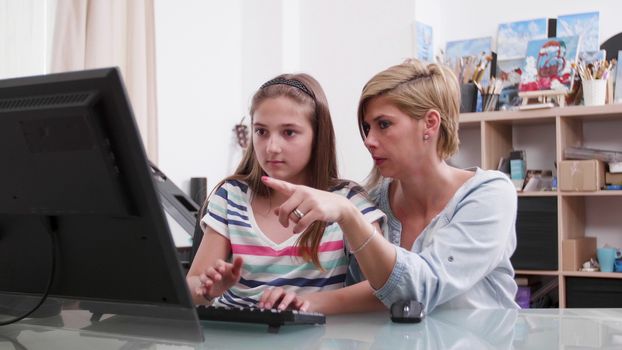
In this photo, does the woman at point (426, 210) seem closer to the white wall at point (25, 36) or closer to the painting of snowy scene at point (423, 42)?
the white wall at point (25, 36)

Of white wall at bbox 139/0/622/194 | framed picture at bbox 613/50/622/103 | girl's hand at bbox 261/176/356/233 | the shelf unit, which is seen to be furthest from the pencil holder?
girl's hand at bbox 261/176/356/233

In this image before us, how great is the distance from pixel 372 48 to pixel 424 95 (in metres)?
2.39

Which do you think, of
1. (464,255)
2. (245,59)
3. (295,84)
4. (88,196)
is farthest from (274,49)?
(88,196)

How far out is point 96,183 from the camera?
2.58ft

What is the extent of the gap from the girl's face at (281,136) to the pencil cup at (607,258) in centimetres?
219

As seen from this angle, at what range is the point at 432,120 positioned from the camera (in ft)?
4.63

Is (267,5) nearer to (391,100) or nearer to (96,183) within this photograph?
(391,100)

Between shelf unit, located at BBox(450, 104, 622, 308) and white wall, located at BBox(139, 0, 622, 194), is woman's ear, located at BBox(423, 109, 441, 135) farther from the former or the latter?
white wall, located at BBox(139, 0, 622, 194)

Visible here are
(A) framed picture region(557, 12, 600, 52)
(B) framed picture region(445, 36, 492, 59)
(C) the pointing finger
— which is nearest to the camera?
(C) the pointing finger

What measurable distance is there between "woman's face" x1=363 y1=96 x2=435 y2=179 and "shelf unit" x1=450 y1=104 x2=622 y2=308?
2011 mm

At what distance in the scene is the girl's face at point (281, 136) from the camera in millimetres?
1415

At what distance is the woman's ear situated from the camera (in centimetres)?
140

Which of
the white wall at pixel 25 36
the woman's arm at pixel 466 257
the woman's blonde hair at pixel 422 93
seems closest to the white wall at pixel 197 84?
the white wall at pixel 25 36

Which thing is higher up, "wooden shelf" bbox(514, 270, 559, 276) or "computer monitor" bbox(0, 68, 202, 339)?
"computer monitor" bbox(0, 68, 202, 339)
